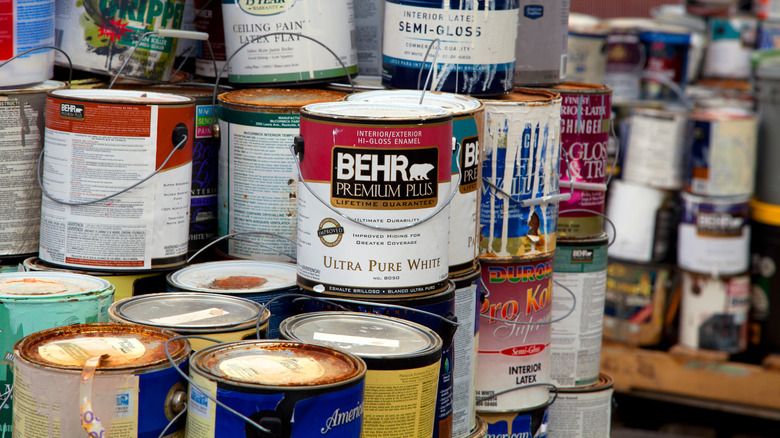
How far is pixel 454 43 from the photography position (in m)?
2.18

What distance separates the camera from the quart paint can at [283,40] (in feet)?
7.68

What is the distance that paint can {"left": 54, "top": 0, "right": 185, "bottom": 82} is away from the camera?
2.35 m

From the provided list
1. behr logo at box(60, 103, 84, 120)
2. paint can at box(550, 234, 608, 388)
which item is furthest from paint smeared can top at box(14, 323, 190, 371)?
paint can at box(550, 234, 608, 388)

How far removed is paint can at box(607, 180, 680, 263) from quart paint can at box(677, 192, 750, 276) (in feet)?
0.37

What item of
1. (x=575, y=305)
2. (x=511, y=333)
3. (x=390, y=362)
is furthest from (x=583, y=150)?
(x=390, y=362)

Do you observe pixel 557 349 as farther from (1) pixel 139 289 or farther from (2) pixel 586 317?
(1) pixel 139 289

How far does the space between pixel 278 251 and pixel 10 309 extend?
2.40ft

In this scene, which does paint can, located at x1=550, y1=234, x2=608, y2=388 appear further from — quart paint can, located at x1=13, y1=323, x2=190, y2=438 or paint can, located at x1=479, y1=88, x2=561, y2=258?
quart paint can, located at x1=13, y1=323, x2=190, y2=438

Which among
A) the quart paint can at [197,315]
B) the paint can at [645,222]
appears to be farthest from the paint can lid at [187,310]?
the paint can at [645,222]

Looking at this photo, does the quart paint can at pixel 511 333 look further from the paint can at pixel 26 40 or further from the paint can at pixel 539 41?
the paint can at pixel 26 40

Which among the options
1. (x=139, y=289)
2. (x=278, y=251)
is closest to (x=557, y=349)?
(x=278, y=251)

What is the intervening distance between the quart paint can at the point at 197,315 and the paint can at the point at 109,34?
2.66 feet

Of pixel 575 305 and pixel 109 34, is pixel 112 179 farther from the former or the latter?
pixel 575 305

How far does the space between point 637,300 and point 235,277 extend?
109 inches
